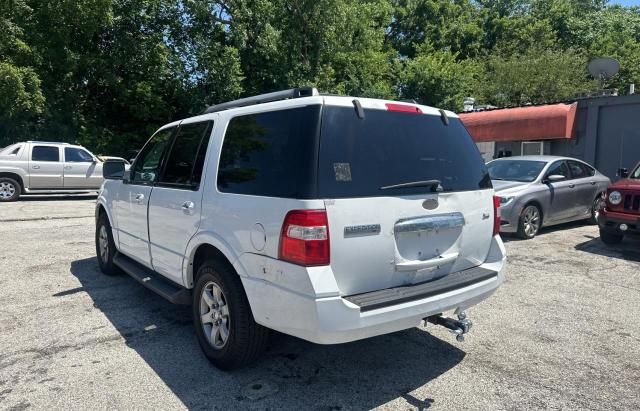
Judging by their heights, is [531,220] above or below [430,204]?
below

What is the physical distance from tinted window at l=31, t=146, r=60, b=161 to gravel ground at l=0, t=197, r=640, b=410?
1040 centimetres

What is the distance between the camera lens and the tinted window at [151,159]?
4738 millimetres

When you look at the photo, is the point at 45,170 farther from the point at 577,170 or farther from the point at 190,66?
the point at 577,170

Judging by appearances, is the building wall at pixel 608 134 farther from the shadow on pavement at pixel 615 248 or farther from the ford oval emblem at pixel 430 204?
the ford oval emblem at pixel 430 204

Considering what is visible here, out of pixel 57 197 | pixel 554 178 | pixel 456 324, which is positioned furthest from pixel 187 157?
pixel 57 197

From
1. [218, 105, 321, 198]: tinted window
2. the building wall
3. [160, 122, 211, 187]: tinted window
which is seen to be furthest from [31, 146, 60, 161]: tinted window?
the building wall

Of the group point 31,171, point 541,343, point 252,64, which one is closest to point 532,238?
point 541,343

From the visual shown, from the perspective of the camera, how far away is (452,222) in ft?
11.5

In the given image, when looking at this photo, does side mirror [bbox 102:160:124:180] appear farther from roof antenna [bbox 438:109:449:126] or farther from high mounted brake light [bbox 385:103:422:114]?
roof antenna [bbox 438:109:449:126]

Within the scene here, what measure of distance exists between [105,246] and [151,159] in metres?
1.87

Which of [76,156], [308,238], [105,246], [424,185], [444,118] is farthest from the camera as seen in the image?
[76,156]

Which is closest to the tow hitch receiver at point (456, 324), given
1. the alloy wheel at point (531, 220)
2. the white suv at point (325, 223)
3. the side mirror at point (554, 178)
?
the white suv at point (325, 223)

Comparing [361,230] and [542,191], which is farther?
[542,191]

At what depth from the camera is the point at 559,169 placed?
9.74 meters
